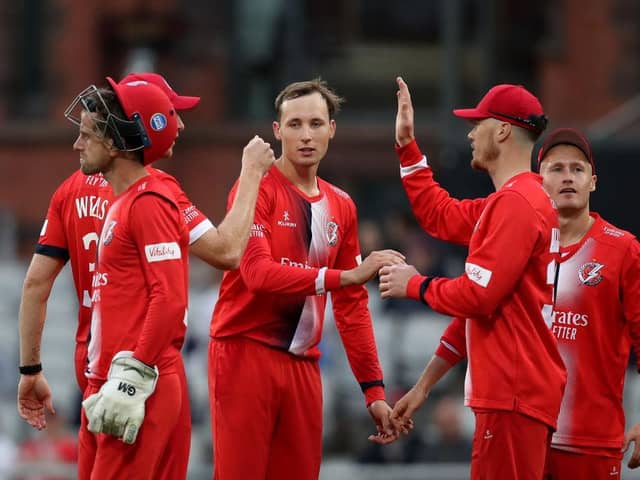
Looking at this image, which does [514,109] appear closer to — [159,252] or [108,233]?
[159,252]

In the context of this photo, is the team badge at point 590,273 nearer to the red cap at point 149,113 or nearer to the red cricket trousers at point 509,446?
the red cricket trousers at point 509,446

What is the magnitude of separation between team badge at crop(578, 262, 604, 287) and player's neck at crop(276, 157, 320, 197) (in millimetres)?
1393

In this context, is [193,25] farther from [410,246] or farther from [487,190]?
[487,190]

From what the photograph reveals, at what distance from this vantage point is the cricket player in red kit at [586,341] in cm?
704

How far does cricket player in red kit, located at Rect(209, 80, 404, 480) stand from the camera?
7.01m

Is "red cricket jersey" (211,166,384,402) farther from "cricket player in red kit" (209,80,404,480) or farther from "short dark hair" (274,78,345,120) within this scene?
"short dark hair" (274,78,345,120)

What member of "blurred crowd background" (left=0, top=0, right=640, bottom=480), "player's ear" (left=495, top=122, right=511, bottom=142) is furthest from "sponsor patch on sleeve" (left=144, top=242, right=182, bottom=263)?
"blurred crowd background" (left=0, top=0, right=640, bottom=480)

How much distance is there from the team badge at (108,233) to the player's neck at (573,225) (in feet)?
7.77

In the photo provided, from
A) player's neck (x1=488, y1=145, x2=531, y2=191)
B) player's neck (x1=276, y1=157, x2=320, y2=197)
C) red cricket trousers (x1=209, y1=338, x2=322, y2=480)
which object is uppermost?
player's neck (x1=488, y1=145, x2=531, y2=191)

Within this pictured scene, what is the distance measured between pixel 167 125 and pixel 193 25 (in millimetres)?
16797

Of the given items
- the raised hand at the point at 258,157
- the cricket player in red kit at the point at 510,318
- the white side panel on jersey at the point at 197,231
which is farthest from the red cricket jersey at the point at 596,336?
the white side panel on jersey at the point at 197,231

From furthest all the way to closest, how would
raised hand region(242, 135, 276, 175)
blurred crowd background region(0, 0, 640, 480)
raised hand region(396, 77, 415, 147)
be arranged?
blurred crowd background region(0, 0, 640, 480)
raised hand region(396, 77, 415, 147)
raised hand region(242, 135, 276, 175)

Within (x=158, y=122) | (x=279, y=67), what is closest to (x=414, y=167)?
(x=158, y=122)

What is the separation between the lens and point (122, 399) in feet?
19.0
